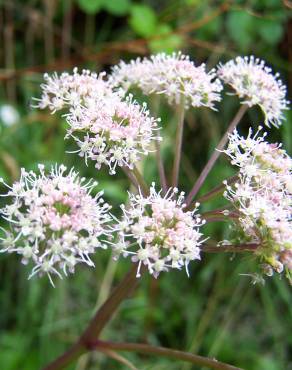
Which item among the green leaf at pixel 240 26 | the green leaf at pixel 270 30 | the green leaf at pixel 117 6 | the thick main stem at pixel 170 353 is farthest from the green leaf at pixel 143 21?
the thick main stem at pixel 170 353

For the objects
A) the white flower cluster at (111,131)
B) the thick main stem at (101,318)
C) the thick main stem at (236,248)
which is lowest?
the thick main stem at (101,318)

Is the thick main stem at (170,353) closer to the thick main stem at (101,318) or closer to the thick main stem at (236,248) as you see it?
the thick main stem at (101,318)

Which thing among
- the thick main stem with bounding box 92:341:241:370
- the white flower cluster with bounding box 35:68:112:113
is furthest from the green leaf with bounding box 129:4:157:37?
the thick main stem with bounding box 92:341:241:370

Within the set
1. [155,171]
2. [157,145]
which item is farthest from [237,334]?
[157,145]

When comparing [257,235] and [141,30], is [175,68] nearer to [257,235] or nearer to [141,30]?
[257,235]

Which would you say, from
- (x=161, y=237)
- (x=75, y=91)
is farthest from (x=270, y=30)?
(x=161, y=237)

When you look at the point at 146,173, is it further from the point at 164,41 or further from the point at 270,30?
the point at 270,30

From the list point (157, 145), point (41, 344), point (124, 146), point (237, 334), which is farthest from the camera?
point (237, 334)
